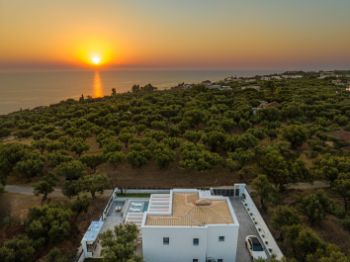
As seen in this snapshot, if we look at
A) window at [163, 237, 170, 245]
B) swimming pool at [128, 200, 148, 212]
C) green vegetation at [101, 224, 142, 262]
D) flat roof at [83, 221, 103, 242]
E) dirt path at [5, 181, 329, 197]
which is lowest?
dirt path at [5, 181, 329, 197]

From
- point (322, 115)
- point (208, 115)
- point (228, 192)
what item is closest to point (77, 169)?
point (228, 192)

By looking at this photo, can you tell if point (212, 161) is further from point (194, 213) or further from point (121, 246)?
point (121, 246)

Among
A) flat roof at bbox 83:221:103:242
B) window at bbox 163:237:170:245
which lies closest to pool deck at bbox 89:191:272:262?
flat roof at bbox 83:221:103:242

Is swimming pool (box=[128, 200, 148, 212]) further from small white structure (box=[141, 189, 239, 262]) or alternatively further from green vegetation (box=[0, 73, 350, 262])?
small white structure (box=[141, 189, 239, 262])

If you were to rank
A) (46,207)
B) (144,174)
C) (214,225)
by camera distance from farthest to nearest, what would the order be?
(144,174) → (46,207) → (214,225)

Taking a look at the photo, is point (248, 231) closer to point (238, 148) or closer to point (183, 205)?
point (183, 205)

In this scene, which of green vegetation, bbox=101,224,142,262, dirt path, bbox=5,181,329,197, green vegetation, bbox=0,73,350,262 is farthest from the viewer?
dirt path, bbox=5,181,329,197

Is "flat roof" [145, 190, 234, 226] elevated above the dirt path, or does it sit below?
above
